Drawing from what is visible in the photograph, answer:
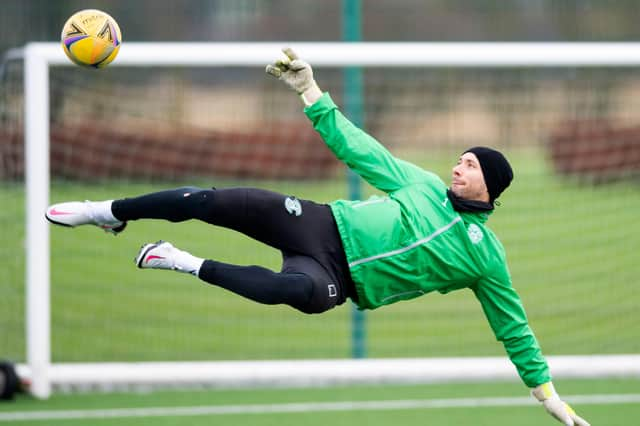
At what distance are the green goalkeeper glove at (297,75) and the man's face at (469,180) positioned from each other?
0.78 m

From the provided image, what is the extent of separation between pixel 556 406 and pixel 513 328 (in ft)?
1.39

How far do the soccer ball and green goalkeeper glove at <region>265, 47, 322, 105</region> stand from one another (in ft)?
2.57

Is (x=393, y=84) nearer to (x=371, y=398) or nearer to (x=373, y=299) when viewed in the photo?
(x=371, y=398)

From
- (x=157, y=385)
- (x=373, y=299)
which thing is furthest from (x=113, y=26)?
(x=157, y=385)

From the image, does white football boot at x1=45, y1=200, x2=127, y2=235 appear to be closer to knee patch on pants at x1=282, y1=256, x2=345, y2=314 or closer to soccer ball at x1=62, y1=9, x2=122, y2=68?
soccer ball at x1=62, y1=9, x2=122, y2=68

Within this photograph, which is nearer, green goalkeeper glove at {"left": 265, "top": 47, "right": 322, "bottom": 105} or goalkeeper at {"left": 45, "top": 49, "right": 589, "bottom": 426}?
goalkeeper at {"left": 45, "top": 49, "right": 589, "bottom": 426}

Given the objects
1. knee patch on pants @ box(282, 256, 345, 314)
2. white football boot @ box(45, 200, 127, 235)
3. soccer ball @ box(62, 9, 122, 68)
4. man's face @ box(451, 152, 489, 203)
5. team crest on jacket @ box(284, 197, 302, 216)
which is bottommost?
knee patch on pants @ box(282, 256, 345, 314)

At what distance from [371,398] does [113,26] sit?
328 cm

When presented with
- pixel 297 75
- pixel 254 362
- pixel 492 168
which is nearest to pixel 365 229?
pixel 492 168

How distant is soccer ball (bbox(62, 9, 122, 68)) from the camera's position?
5387 mm

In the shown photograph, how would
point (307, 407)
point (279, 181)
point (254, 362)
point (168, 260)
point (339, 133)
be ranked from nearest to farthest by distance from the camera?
point (168, 260), point (339, 133), point (307, 407), point (254, 362), point (279, 181)

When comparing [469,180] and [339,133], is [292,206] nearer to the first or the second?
[339,133]

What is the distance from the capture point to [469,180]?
5516mm

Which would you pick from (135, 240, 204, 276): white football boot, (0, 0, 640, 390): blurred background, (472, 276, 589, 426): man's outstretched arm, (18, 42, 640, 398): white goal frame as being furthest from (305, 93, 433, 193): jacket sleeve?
(0, 0, 640, 390): blurred background
